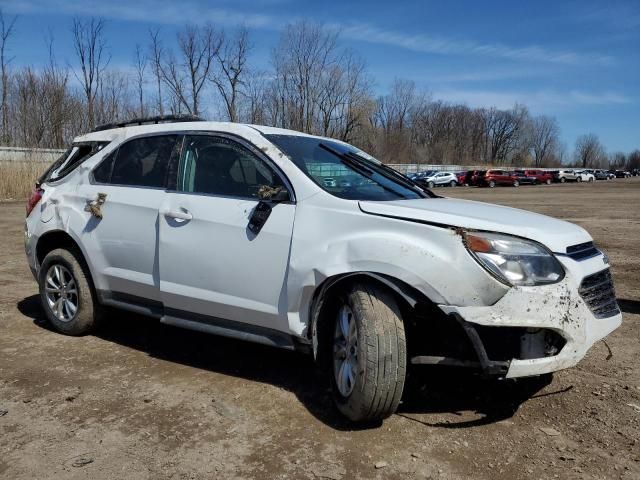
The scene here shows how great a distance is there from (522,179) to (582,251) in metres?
57.1

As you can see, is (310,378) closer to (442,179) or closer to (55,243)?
(55,243)

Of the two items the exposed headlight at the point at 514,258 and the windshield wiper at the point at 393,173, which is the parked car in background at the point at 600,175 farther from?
the exposed headlight at the point at 514,258

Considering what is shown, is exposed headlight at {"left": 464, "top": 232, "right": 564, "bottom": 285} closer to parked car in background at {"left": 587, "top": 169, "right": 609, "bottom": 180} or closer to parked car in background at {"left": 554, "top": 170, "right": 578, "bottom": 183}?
parked car in background at {"left": 554, "top": 170, "right": 578, "bottom": 183}

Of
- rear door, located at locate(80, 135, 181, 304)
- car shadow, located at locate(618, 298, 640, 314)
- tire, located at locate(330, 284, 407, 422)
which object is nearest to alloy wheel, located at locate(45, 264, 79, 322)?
rear door, located at locate(80, 135, 181, 304)

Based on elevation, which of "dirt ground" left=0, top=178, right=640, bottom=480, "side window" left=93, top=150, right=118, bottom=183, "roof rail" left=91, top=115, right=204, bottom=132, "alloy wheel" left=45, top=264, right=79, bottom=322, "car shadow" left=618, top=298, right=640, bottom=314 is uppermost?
"roof rail" left=91, top=115, right=204, bottom=132

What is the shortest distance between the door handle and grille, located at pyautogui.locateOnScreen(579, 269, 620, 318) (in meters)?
2.50

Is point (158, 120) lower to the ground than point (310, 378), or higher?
higher

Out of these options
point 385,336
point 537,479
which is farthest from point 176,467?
point 537,479

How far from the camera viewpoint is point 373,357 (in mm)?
3012

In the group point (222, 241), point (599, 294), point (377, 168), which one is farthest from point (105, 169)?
point (599, 294)

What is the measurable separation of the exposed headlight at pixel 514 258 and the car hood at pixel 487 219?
0.15 ft

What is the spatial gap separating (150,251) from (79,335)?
1.35m

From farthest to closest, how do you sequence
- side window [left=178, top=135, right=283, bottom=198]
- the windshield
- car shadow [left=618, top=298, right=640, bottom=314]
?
car shadow [left=618, top=298, right=640, bottom=314] → side window [left=178, top=135, right=283, bottom=198] → the windshield

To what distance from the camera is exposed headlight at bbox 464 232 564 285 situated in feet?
9.61
